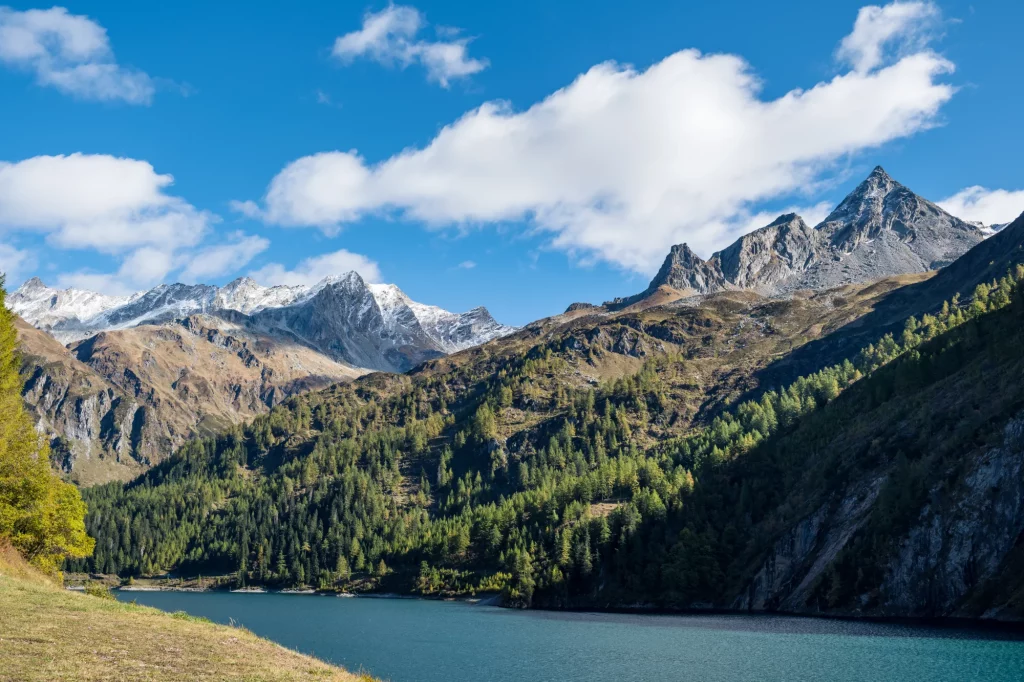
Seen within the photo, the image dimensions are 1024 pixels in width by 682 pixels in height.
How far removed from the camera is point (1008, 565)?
9606cm

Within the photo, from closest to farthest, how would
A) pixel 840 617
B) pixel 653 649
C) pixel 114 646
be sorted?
pixel 114 646 → pixel 653 649 → pixel 840 617

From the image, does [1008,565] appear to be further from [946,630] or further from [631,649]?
[631,649]

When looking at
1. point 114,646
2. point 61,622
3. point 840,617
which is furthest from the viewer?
point 840,617

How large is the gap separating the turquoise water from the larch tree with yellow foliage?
3510 centimetres

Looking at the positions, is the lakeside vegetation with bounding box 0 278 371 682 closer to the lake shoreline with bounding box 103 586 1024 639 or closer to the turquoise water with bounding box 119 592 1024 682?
the turquoise water with bounding box 119 592 1024 682

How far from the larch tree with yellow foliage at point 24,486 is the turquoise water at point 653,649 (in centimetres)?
3510

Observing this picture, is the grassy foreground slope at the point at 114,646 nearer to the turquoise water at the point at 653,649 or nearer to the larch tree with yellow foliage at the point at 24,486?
the larch tree with yellow foliage at the point at 24,486

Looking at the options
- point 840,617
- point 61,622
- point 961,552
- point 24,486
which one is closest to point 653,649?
point 840,617

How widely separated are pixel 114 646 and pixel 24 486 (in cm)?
2773

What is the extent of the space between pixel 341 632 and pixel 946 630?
3681 inches

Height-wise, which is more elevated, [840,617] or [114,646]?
[114,646]

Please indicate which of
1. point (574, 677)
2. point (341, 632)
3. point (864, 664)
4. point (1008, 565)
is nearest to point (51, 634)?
point (574, 677)

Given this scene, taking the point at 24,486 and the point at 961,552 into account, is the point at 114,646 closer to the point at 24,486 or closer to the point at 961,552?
the point at 24,486

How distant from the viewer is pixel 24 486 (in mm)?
56062
